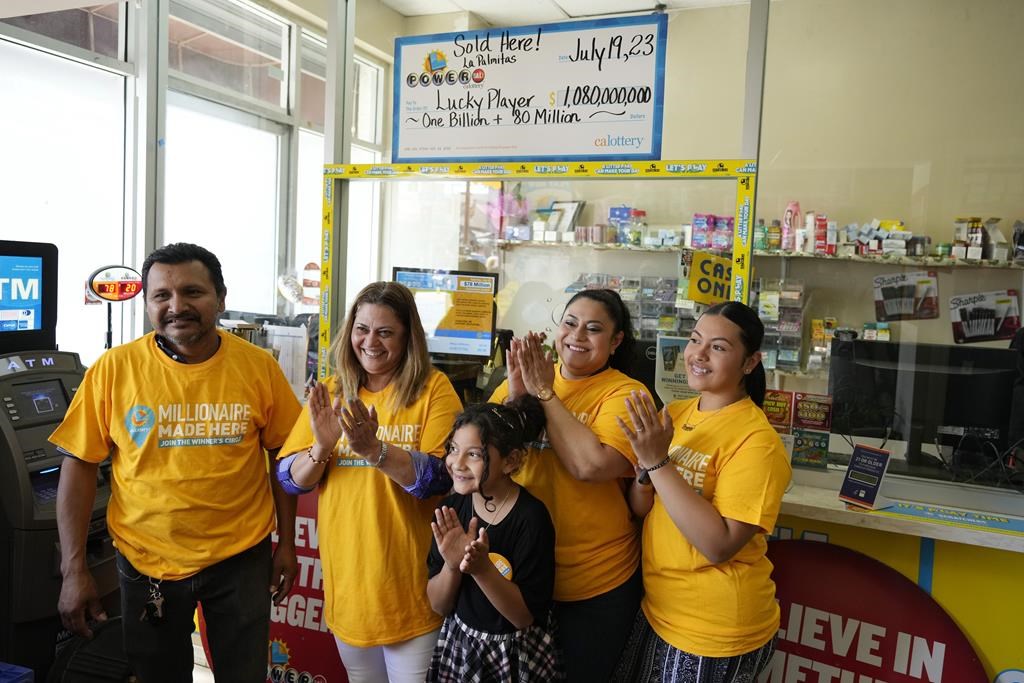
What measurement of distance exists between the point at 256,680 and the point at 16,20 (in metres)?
3.40

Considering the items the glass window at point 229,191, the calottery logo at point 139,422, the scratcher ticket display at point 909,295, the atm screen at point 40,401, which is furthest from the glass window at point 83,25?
the scratcher ticket display at point 909,295

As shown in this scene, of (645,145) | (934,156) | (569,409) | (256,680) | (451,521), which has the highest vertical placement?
(934,156)

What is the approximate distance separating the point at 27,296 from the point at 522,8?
2195mm

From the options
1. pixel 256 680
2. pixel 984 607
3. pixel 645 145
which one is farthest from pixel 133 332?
pixel 984 607

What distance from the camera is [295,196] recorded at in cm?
560

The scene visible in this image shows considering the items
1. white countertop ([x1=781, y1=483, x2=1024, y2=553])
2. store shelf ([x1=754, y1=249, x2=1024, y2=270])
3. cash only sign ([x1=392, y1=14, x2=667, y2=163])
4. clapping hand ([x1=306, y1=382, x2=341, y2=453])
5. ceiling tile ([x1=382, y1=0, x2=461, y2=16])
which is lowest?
white countertop ([x1=781, y1=483, x2=1024, y2=553])

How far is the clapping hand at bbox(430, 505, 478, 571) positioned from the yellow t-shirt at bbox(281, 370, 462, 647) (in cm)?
24

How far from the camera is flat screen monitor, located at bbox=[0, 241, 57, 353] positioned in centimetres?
231

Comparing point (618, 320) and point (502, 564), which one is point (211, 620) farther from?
point (618, 320)

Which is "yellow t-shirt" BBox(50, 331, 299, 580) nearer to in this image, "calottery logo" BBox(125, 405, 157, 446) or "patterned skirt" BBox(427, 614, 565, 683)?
"calottery logo" BBox(125, 405, 157, 446)

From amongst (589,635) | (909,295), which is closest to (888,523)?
(589,635)

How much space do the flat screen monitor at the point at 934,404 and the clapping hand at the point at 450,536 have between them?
1678 millimetres

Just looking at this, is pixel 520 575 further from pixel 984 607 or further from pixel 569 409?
pixel 984 607

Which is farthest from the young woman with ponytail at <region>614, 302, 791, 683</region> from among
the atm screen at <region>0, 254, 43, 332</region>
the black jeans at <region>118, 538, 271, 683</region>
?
the atm screen at <region>0, 254, 43, 332</region>
